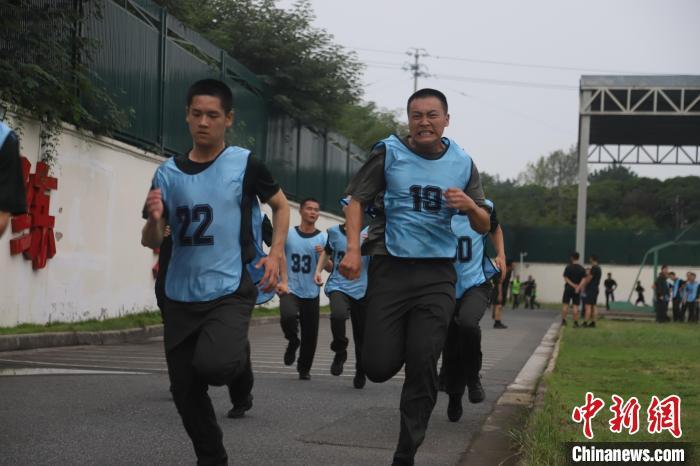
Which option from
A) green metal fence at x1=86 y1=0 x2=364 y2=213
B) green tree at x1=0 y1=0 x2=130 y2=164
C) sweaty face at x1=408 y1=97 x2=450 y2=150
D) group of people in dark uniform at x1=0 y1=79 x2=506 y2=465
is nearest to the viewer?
group of people in dark uniform at x1=0 y1=79 x2=506 y2=465

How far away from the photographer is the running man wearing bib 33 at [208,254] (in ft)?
16.4

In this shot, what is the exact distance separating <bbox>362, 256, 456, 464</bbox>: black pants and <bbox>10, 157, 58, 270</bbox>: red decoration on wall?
31.6 ft

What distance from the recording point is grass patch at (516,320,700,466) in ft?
20.7

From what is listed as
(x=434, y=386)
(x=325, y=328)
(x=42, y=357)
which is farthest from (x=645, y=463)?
(x=325, y=328)

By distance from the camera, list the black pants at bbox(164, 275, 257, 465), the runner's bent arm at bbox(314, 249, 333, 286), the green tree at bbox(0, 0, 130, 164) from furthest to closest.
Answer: the green tree at bbox(0, 0, 130, 164) < the runner's bent arm at bbox(314, 249, 333, 286) < the black pants at bbox(164, 275, 257, 465)

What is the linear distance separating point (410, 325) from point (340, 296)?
17.2ft

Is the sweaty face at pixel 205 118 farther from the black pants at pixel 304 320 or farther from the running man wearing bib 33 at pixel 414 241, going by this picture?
the black pants at pixel 304 320

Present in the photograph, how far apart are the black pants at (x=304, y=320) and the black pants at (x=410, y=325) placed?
4966mm

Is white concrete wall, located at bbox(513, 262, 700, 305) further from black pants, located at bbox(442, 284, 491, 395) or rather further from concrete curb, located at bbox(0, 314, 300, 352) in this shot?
black pants, located at bbox(442, 284, 491, 395)

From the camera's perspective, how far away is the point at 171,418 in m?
7.55

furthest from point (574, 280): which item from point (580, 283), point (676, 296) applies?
point (676, 296)

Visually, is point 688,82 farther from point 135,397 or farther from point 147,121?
point 135,397

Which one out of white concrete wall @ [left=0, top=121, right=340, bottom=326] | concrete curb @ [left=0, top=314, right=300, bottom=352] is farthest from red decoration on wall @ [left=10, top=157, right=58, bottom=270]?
concrete curb @ [left=0, top=314, right=300, bottom=352]

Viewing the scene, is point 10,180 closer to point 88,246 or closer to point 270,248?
point 270,248
